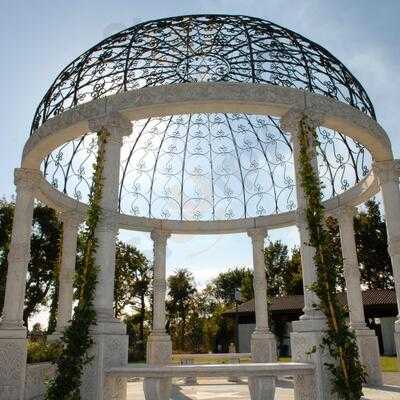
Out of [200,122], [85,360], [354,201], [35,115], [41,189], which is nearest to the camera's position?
[85,360]

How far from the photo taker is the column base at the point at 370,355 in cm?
2112

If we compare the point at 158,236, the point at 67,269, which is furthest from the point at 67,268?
the point at 158,236

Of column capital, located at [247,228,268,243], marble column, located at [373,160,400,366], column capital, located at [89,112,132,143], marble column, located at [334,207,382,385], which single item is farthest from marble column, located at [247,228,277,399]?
column capital, located at [89,112,132,143]

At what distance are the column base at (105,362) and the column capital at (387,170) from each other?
45.0 ft

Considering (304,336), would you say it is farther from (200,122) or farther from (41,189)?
(200,122)

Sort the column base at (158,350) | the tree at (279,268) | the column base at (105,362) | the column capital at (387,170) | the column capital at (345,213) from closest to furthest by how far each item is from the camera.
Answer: the column base at (105,362), the column capital at (387,170), the column capital at (345,213), the column base at (158,350), the tree at (279,268)

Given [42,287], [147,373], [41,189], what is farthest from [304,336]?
[42,287]

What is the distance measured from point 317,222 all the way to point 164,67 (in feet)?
32.1

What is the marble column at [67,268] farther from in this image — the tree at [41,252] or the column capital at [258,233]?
the tree at [41,252]

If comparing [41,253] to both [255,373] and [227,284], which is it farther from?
[227,284]

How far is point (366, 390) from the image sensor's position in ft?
62.0

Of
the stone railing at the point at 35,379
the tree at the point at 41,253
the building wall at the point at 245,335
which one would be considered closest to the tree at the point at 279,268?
the building wall at the point at 245,335

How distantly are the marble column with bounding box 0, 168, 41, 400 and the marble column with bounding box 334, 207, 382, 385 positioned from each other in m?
15.1

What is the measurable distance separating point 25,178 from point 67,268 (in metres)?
6.48
